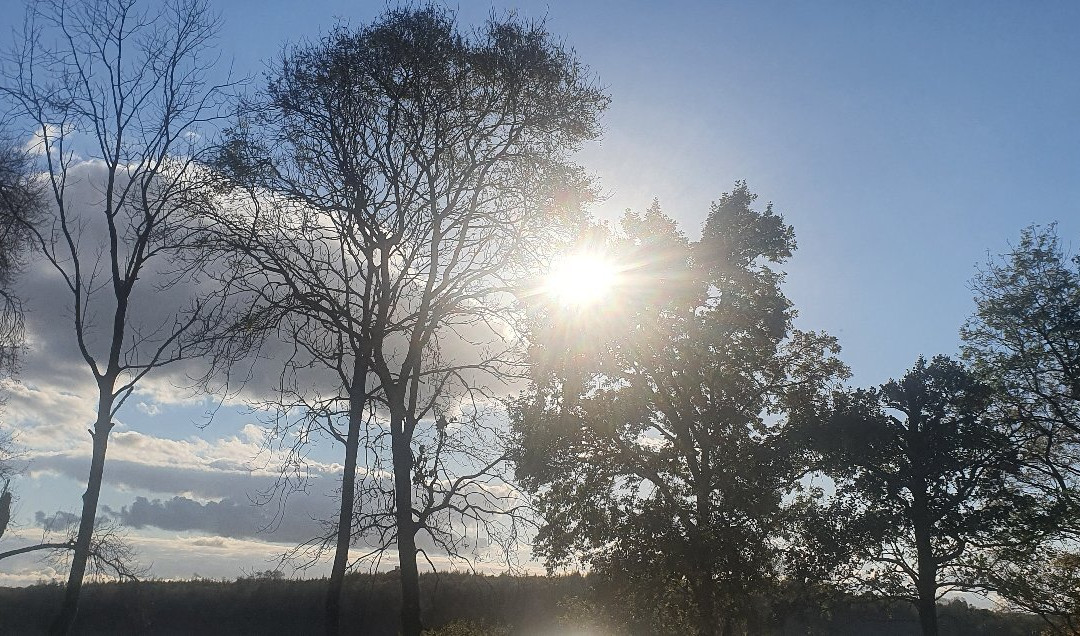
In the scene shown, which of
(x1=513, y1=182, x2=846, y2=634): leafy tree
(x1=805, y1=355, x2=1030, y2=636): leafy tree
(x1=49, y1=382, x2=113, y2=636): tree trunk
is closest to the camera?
(x1=49, y1=382, x2=113, y2=636): tree trunk

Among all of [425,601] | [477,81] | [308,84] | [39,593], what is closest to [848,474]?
[425,601]

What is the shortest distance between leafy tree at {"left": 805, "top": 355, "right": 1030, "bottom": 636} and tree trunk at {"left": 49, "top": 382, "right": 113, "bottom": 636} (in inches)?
939

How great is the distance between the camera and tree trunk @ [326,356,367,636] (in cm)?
1167

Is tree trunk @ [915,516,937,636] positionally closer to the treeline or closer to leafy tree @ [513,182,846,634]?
the treeline

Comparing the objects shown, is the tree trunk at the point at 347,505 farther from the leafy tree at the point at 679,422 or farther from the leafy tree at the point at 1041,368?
the leafy tree at the point at 1041,368

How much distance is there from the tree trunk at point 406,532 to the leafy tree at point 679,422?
7595 mm

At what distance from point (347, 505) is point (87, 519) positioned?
4276mm

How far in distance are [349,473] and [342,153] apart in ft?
18.0

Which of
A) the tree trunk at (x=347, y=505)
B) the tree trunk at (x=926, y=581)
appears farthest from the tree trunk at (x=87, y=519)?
the tree trunk at (x=926, y=581)

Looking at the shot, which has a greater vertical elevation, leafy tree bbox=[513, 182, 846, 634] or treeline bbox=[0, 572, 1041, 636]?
leafy tree bbox=[513, 182, 846, 634]

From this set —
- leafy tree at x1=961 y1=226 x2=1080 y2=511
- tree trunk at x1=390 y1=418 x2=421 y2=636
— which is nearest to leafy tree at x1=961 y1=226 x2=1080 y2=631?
leafy tree at x1=961 y1=226 x2=1080 y2=511

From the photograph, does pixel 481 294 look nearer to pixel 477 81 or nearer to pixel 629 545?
pixel 477 81

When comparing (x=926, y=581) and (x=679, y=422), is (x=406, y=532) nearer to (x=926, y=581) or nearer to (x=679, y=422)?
(x=679, y=422)

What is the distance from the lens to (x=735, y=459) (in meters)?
22.2
